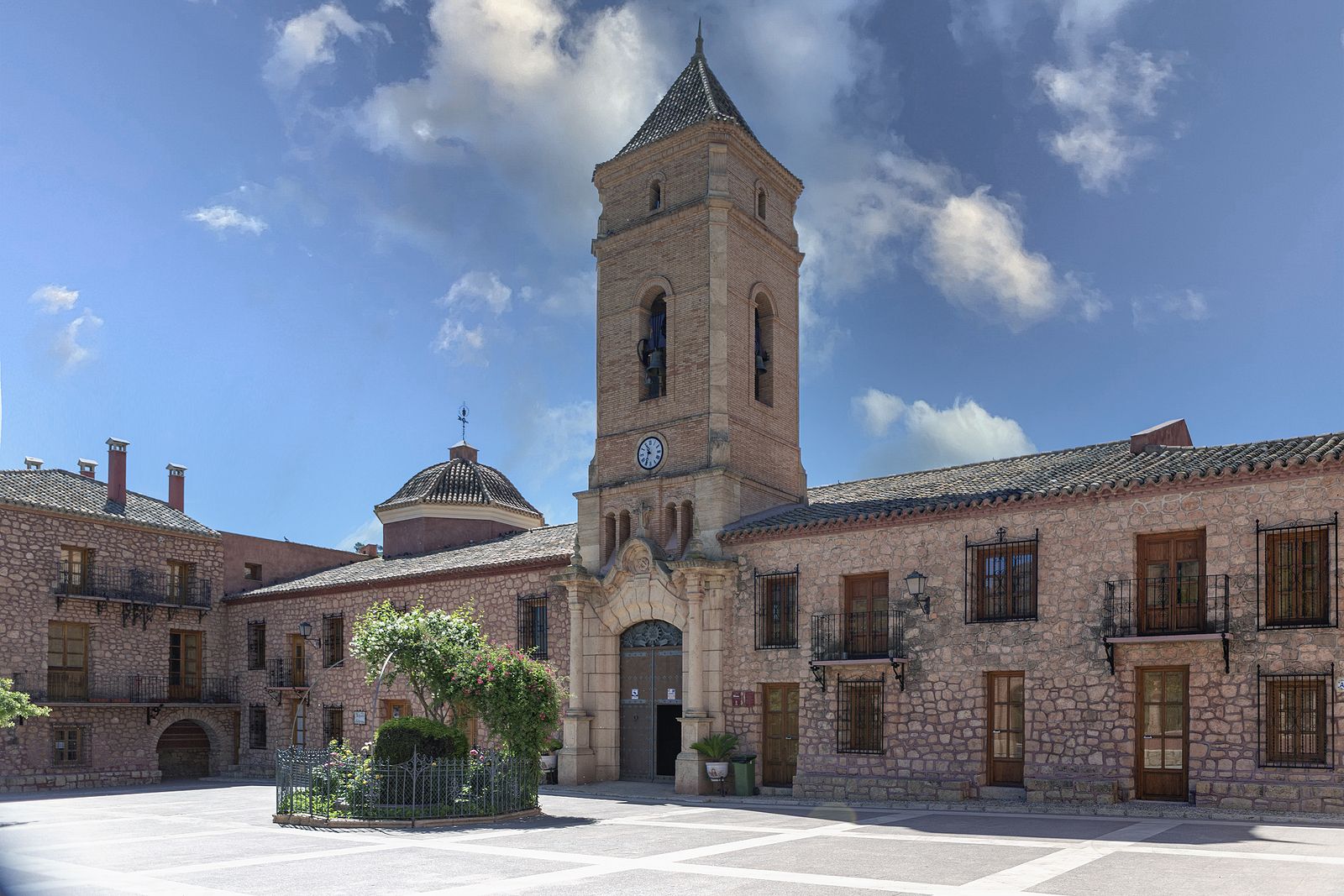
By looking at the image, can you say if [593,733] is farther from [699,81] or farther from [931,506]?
[699,81]

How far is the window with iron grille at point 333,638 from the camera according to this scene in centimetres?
3312

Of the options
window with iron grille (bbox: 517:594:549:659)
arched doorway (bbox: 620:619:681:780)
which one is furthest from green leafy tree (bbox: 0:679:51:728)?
arched doorway (bbox: 620:619:681:780)

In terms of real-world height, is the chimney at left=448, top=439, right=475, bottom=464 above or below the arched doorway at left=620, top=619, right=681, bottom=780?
above

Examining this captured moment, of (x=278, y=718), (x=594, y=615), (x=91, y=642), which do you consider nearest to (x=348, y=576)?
(x=278, y=718)

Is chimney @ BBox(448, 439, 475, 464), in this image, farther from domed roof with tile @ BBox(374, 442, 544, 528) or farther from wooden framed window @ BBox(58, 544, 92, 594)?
wooden framed window @ BBox(58, 544, 92, 594)

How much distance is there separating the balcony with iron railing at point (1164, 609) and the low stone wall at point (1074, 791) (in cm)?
194

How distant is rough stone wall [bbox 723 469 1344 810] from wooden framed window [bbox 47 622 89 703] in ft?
63.3

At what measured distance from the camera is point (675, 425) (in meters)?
26.5

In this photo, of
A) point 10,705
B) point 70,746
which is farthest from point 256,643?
point 10,705

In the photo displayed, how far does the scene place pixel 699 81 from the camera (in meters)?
29.6

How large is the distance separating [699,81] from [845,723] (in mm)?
16636

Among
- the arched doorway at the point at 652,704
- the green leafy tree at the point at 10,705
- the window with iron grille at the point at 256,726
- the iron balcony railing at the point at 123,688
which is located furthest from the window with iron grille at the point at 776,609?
the iron balcony railing at the point at 123,688

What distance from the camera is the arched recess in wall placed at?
27984 mm

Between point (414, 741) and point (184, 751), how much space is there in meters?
20.7
